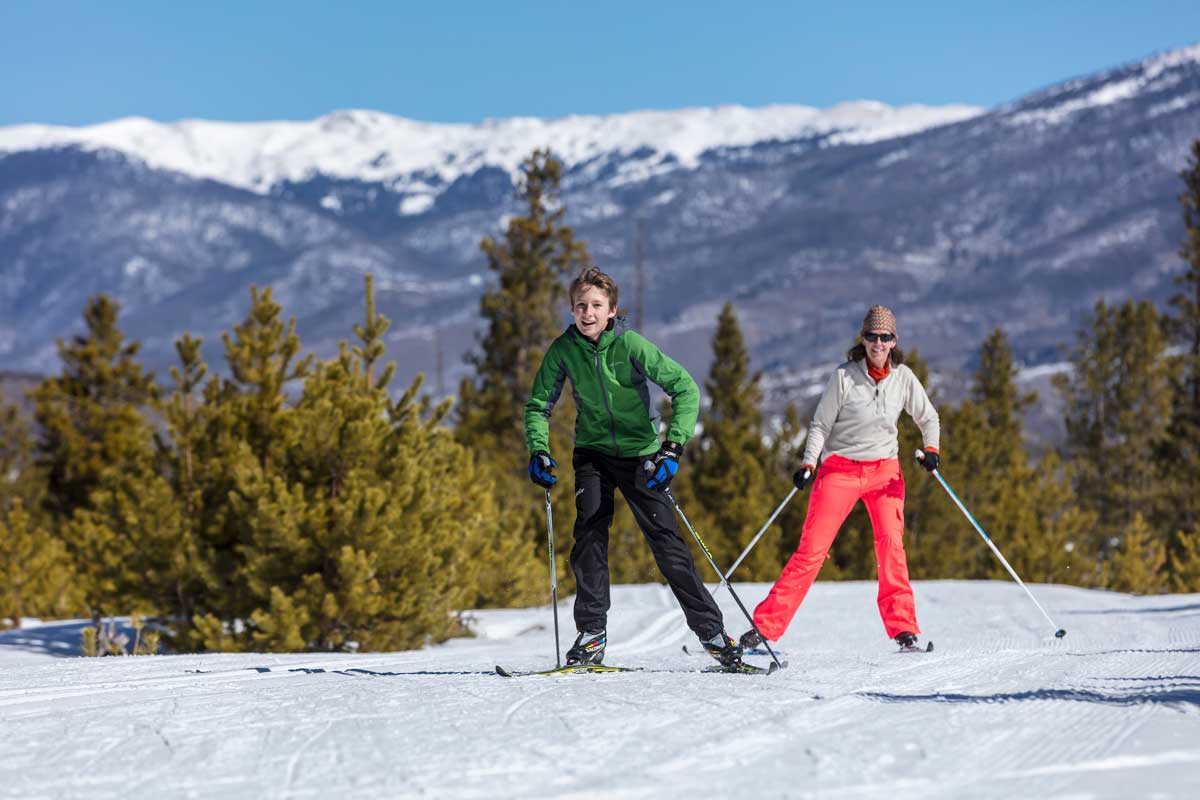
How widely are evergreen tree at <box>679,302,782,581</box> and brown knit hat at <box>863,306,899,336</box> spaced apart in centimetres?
1619

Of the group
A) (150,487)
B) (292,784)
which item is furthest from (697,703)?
(150,487)

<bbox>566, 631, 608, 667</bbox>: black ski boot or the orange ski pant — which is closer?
<bbox>566, 631, 608, 667</bbox>: black ski boot

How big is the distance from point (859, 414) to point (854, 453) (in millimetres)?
199

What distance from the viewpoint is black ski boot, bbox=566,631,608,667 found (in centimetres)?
596

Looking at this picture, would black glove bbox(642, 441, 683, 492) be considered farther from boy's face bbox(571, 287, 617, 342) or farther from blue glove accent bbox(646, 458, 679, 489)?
boy's face bbox(571, 287, 617, 342)

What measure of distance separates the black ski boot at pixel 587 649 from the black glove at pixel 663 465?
82 centimetres

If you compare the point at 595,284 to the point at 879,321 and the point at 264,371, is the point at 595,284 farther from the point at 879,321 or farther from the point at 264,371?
the point at 264,371

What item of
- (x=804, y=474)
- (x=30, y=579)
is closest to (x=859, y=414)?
(x=804, y=474)

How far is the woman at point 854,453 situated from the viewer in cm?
683

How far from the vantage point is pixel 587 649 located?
6.00 m

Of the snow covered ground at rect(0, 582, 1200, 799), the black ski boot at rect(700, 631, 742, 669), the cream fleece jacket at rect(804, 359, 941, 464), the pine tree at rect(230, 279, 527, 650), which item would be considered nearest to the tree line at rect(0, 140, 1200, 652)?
the pine tree at rect(230, 279, 527, 650)

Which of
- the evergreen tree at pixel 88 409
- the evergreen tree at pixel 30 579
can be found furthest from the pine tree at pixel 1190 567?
the evergreen tree at pixel 88 409

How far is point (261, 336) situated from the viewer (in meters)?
12.6

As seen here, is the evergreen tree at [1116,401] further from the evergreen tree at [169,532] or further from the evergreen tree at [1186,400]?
the evergreen tree at [169,532]
